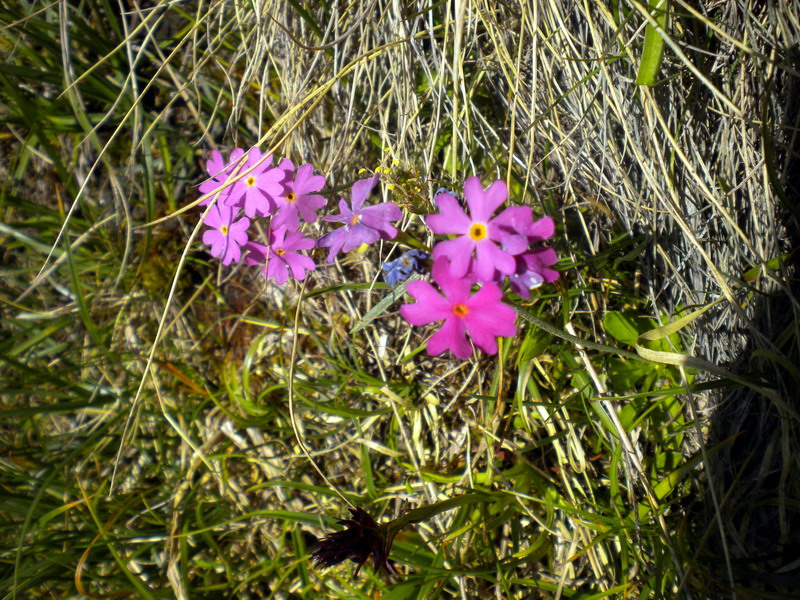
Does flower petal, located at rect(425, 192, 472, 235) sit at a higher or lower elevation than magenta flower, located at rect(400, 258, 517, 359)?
higher

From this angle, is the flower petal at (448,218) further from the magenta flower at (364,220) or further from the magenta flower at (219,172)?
the magenta flower at (219,172)

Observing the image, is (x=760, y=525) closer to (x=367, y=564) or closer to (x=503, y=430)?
(x=503, y=430)

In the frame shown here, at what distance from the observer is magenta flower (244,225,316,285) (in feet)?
5.08

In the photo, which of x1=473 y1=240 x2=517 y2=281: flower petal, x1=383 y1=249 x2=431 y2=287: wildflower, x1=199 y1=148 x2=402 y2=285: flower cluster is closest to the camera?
x1=473 y1=240 x2=517 y2=281: flower petal

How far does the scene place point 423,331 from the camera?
2.06 m

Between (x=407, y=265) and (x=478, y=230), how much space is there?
0.75 ft

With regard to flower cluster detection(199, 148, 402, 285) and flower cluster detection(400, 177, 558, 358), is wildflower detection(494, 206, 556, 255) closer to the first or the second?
flower cluster detection(400, 177, 558, 358)

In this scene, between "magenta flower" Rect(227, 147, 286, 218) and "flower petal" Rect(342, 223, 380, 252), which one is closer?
"flower petal" Rect(342, 223, 380, 252)

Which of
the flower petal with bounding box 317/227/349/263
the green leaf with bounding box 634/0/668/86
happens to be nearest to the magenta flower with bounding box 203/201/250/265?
the flower petal with bounding box 317/227/349/263

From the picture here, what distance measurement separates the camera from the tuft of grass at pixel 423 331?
155 centimetres

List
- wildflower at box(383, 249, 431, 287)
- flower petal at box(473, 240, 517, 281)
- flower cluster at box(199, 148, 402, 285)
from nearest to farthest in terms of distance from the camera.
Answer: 1. flower petal at box(473, 240, 517, 281)
2. wildflower at box(383, 249, 431, 287)
3. flower cluster at box(199, 148, 402, 285)

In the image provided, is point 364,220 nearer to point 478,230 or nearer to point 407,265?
point 407,265

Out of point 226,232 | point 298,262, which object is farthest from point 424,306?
point 226,232

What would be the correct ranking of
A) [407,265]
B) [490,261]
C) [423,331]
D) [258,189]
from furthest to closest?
1. [423,331]
2. [258,189]
3. [407,265]
4. [490,261]
